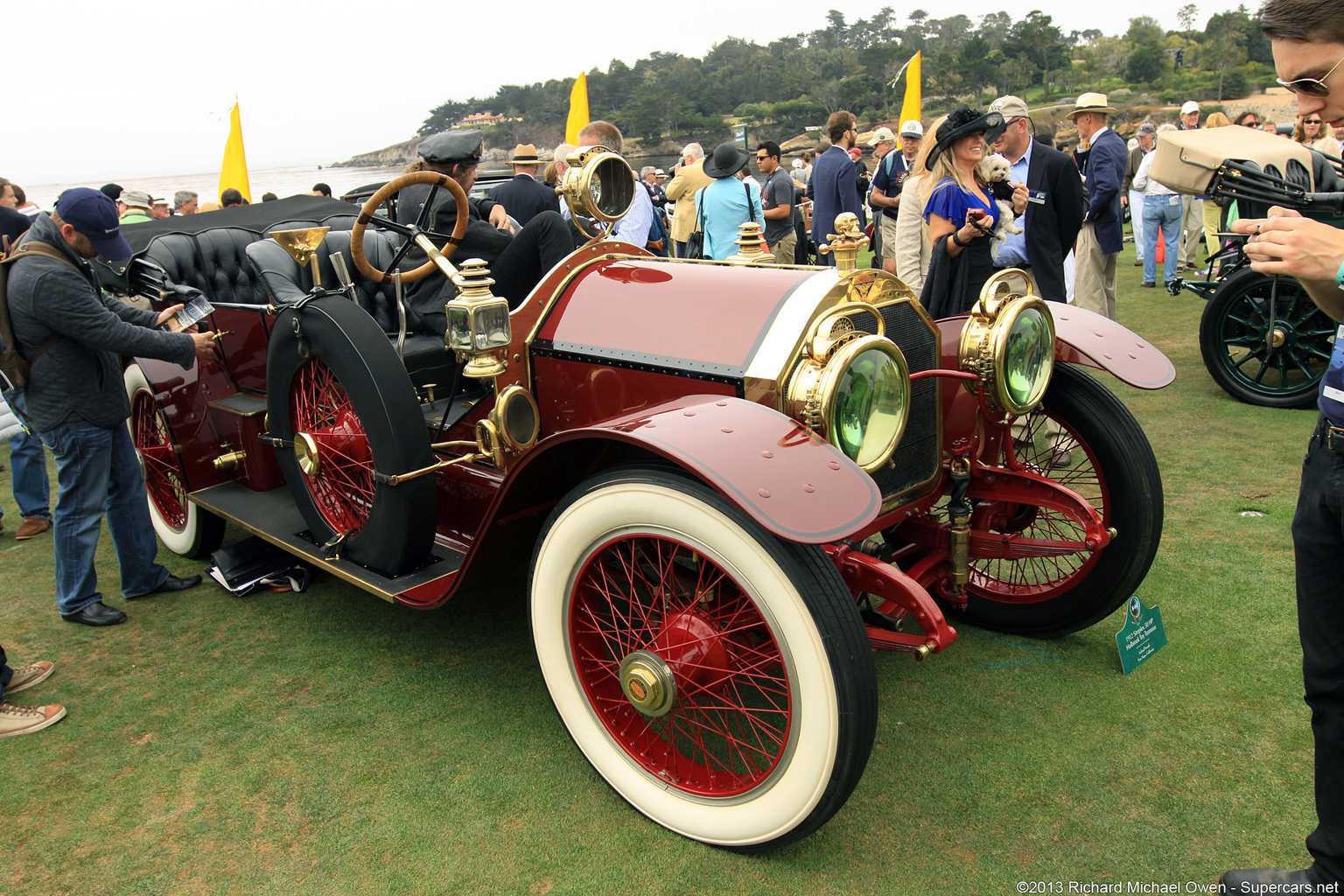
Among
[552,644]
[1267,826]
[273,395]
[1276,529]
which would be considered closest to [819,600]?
[552,644]

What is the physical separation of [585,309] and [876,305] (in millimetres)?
883

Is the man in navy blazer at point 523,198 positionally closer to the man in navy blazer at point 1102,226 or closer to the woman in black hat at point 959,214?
the woman in black hat at point 959,214

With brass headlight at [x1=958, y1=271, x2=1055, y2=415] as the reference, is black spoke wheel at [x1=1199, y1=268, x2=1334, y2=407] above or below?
below

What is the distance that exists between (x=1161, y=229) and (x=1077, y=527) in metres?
7.89

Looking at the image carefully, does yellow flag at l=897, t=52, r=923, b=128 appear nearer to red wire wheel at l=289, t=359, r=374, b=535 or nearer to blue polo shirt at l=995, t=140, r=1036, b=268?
blue polo shirt at l=995, t=140, r=1036, b=268

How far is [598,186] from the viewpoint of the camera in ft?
9.09

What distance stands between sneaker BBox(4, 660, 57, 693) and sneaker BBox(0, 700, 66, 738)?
20cm

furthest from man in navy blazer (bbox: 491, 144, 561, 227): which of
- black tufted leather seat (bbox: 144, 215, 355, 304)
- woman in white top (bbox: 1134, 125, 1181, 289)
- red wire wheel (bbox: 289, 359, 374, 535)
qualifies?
woman in white top (bbox: 1134, 125, 1181, 289)

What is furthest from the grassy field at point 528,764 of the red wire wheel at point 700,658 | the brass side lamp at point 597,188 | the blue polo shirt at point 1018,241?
the blue polo shirt at point 1018,241

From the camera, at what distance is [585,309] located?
2607 mm

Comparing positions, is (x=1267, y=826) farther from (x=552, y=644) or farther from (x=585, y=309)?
(x=585, y=309)

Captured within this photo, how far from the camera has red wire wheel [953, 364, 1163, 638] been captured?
8.39 ft

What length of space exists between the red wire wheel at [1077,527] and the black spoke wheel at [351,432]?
1797mm

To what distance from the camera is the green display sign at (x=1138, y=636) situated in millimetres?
2562
